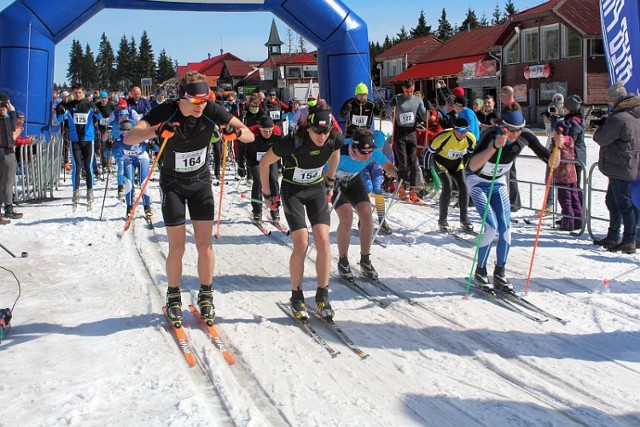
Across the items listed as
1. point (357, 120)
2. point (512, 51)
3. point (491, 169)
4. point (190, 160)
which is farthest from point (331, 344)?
point (512, 51)

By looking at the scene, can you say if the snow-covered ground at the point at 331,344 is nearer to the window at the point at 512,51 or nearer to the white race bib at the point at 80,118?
the white race bib at the point at 80,118

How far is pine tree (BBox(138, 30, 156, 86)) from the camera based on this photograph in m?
117

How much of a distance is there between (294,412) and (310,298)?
93.5 inches

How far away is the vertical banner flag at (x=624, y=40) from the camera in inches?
306

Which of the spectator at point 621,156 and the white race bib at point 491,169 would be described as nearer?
the white race bib at point 491,169

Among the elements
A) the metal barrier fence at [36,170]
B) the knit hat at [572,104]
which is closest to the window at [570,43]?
the knit hat at [572,104]

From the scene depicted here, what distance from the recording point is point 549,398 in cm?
387

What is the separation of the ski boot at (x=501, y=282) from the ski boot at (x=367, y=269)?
127cm

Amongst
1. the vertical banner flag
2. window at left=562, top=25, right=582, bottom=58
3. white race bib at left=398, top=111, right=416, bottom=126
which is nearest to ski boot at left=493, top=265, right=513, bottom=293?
the vertical banner flag

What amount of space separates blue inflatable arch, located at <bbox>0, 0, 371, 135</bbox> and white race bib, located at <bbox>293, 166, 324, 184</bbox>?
8.03m

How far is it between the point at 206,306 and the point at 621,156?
525cm

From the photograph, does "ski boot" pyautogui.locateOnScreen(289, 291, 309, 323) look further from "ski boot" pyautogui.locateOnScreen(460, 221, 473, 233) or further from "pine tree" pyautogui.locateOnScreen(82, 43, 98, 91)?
"pine tree" pyautogui.locateOnScreen(82, 43, 98, 91)

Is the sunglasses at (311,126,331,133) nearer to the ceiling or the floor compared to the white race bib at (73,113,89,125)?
nearer to the floor

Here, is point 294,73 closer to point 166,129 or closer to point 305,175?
point 305,175
